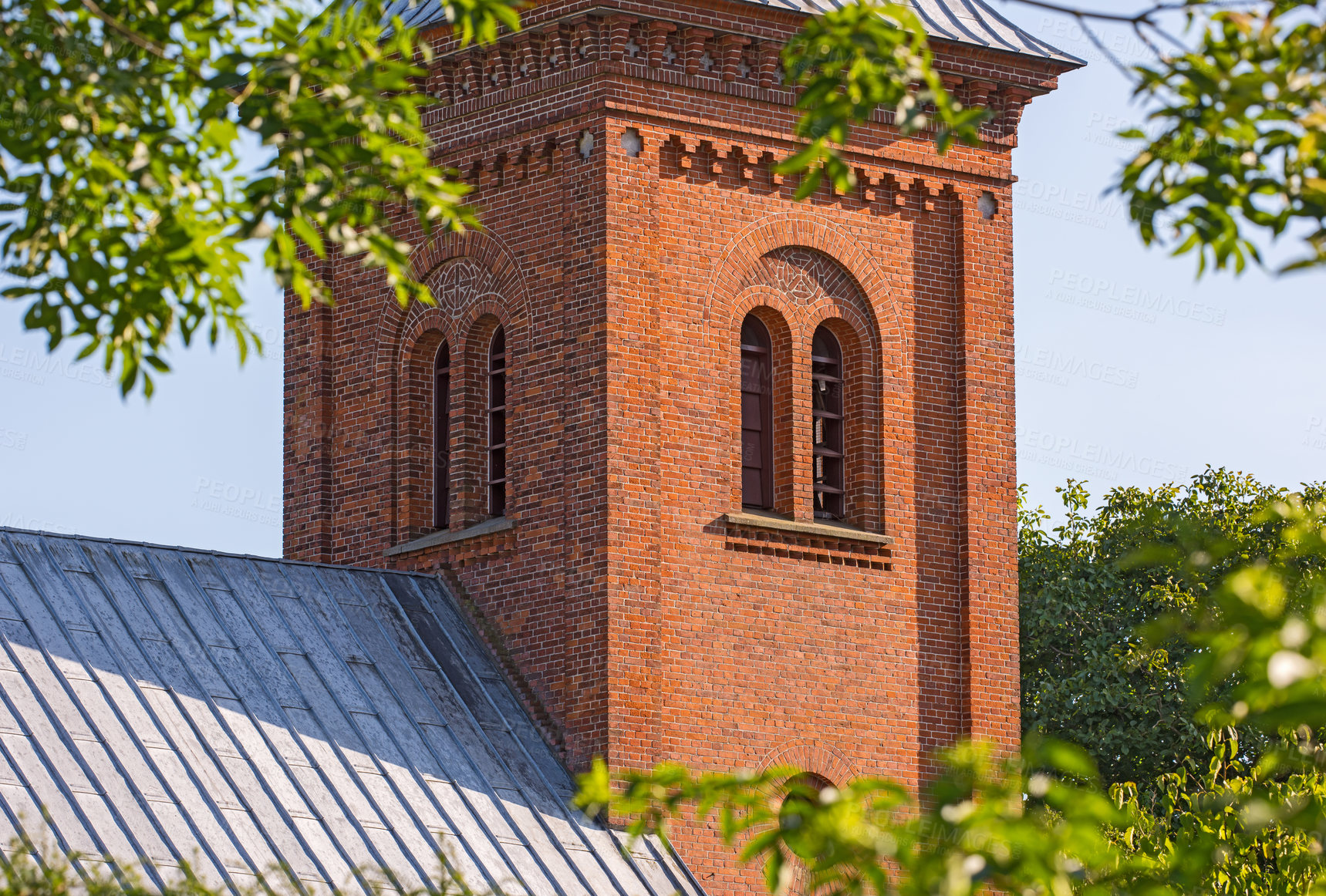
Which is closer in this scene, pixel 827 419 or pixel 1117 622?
pixel 827 419

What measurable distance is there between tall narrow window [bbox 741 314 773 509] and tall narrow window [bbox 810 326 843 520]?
45 cm

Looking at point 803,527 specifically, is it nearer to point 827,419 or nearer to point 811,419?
point 811,419

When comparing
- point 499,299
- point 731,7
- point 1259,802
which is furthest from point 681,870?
point 1259,802

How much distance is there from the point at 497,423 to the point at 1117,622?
1632cm

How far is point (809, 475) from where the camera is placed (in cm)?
1919

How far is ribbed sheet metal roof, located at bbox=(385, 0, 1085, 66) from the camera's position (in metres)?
20.0

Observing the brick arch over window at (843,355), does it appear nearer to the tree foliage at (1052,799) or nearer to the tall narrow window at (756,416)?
the tall narrow window at (756,416)

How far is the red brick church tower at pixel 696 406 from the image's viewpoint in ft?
59.4

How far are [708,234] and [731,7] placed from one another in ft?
6.76

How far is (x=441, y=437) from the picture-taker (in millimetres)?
20062

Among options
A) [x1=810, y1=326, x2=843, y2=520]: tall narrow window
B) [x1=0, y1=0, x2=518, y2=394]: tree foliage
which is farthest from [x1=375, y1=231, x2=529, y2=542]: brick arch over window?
[x1=0, y1=0, x2=518, y2=394]: tree foliage

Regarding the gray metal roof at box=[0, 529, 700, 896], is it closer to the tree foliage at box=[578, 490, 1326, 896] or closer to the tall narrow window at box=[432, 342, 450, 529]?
the tall narrow window at box=[432, 342, 450, 529]

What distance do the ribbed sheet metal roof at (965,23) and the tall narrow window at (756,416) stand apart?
3152 mm

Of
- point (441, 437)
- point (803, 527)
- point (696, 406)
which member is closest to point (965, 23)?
point (696, 406)
